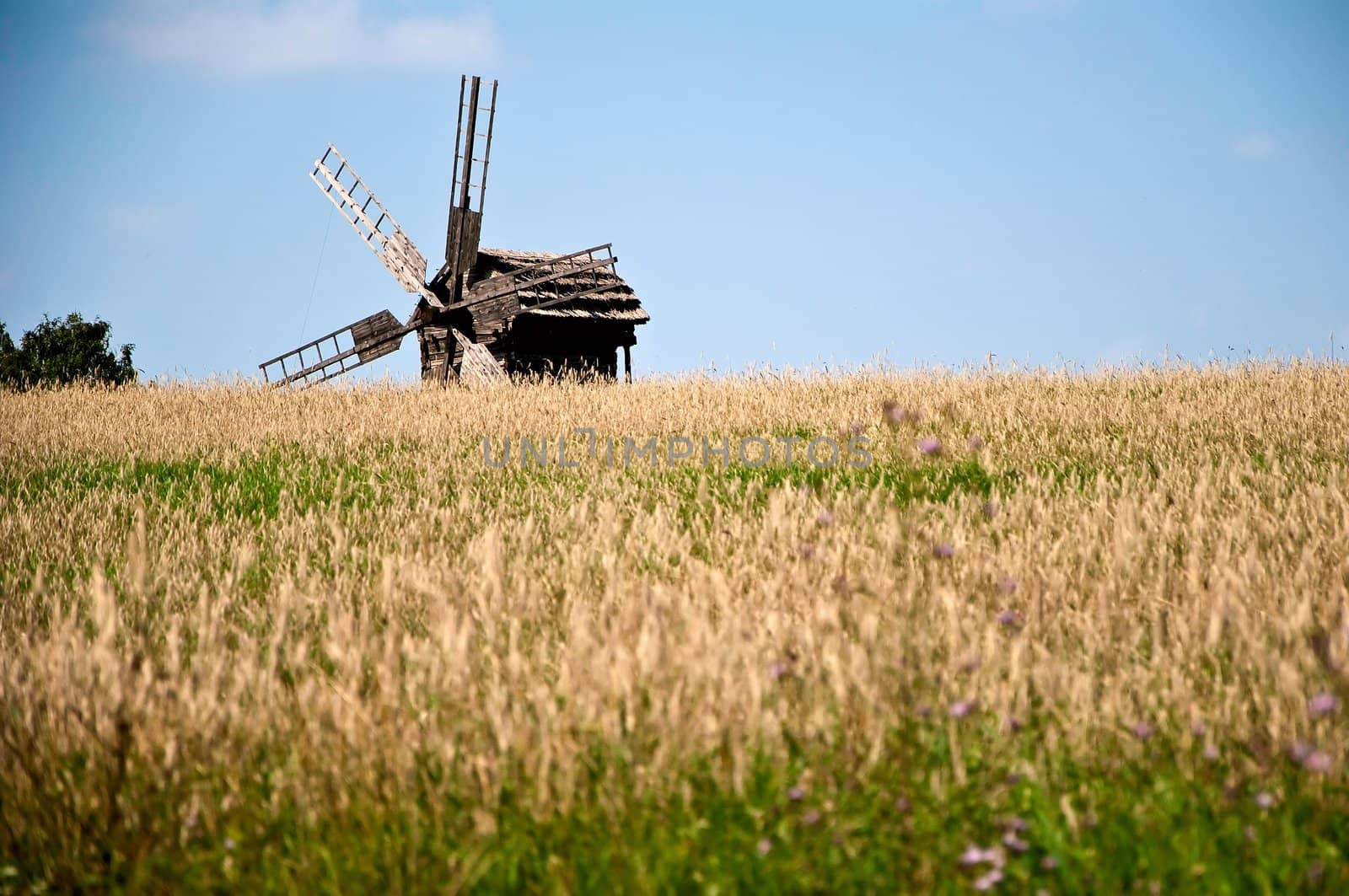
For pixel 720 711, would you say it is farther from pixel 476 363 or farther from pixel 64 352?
pixel 64 352

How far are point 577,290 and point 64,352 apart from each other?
25.4 metres

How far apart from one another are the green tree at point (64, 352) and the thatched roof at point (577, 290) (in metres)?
21.8

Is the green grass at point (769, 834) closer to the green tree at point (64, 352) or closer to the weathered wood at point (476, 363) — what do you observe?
the weathered wood at point (476, 363)

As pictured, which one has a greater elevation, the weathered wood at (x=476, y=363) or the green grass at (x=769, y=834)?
the weathered wood at (x=476, y=363)

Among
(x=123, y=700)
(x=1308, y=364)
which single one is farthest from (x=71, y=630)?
(x=1308, y=364)

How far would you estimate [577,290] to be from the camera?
2355cm

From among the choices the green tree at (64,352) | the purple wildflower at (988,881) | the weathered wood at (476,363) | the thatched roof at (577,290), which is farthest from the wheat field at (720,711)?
the green tree at (64,352)

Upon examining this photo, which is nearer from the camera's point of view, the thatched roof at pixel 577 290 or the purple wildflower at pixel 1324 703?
the purple wildflower at pixel 1324 703

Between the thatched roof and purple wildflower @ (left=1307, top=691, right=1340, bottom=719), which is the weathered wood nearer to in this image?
the thatched roof

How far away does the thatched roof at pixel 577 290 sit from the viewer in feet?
74.4

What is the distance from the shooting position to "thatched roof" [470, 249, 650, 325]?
22688mm

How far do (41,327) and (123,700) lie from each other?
4305 centimetres

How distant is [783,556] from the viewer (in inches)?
171

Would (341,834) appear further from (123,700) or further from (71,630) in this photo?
(71,630)
